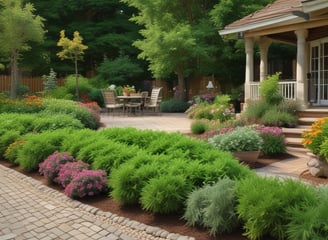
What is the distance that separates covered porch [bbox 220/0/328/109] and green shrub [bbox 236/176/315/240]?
23.3 feet

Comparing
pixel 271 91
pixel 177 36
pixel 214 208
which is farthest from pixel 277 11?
pixel 214 208

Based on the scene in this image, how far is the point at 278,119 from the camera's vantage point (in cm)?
906

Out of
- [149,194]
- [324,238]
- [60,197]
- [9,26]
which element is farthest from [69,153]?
[9,26]

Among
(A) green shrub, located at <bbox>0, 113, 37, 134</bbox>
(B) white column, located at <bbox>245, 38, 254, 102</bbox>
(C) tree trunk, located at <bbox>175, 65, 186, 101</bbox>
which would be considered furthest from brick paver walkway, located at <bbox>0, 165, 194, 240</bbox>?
(C) tree trunk, located at <bbox>175, 65, 186, 101</bbox>

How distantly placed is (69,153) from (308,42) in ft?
32.5

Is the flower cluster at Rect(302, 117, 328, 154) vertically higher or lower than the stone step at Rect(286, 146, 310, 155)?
higher

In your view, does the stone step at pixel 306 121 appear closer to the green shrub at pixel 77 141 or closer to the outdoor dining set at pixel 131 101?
the green shrub at pixel 77 141

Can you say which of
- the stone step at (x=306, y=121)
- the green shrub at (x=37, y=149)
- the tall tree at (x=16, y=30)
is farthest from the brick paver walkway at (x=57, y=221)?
the tall tree at (x=16, y=30)

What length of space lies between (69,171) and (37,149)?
142 cm

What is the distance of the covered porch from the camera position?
990 centimetres

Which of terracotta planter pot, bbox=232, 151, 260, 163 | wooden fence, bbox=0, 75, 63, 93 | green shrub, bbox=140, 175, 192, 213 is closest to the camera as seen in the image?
green shrub, bbox=140, 175, 192, 213

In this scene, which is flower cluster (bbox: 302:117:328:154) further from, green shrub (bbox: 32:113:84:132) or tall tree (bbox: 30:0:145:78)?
tall tree (bbox: 30:0:145:78)

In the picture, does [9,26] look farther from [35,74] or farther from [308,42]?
[308,42]

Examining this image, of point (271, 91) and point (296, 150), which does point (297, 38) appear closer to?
point (271, 91)
